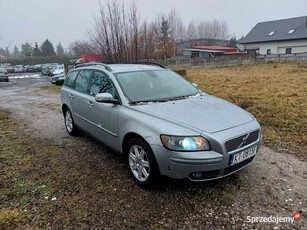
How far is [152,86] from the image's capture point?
3.77 m

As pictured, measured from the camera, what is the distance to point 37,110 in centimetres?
827

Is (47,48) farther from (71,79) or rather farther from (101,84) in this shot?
(101,84)

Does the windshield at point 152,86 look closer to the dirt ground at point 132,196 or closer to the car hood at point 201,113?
the car hood at point 201,113

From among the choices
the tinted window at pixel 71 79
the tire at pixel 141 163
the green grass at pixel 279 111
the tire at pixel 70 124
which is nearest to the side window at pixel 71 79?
the tinted window at pixel 71 79

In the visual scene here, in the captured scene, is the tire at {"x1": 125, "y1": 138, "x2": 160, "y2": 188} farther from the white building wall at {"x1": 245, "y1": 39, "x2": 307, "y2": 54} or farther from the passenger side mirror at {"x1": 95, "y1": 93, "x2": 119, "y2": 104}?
the white building wall at {"x1": 245, "y1": 39, "x2": 307, "y2": 54}

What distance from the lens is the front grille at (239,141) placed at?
2635 millimetres

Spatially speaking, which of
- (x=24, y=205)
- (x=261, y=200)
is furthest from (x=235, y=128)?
(x=24, y=205)

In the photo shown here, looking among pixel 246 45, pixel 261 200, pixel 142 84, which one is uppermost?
pixel 246 45

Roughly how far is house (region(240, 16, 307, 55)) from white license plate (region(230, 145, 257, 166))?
38.3 meters

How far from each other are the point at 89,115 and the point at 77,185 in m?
1.33

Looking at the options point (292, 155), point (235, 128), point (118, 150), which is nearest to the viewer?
point (235, 128)

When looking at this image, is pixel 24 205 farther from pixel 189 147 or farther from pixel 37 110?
pixel 37 110

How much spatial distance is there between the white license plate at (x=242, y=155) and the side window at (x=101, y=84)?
1948 mm

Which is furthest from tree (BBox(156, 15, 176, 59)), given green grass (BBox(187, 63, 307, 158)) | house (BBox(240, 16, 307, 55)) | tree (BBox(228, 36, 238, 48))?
tree (BBox(228, 36, 238, 48))
